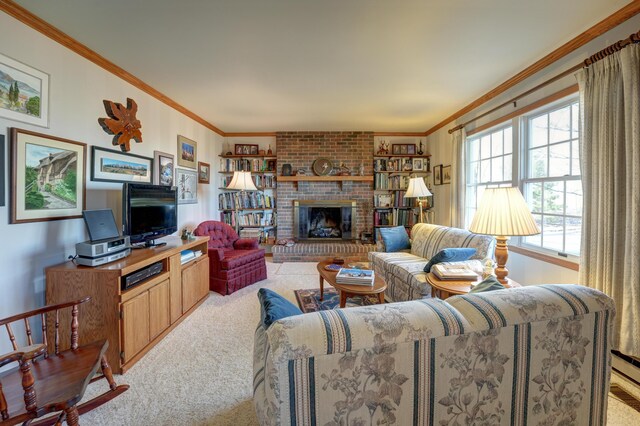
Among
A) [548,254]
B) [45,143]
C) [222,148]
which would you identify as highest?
[222,148]

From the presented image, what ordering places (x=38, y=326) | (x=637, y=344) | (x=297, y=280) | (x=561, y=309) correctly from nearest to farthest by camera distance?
1. (x=561, y=309)
2. (x=637, y=344)
3. (x=38, y=326)
4. (x=297, y=280)

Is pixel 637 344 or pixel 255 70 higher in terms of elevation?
pixel 255 70

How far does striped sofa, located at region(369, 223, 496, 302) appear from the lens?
8.76 feet

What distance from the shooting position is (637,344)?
1758 mm

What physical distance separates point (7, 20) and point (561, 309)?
140 inches

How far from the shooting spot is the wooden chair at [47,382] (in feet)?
3.40

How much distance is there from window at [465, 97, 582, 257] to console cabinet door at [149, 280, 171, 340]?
363 centimetres

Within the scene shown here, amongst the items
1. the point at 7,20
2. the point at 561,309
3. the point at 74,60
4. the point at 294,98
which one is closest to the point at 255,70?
the point at 294,98

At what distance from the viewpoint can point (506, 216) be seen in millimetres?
1792

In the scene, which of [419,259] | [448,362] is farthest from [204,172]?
[448,362]

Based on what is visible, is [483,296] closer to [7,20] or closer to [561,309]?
[561,309]

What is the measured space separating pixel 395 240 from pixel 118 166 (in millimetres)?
3506

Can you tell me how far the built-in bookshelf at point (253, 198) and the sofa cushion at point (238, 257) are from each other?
1.34 meters

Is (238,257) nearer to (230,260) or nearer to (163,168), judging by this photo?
(230,260)
